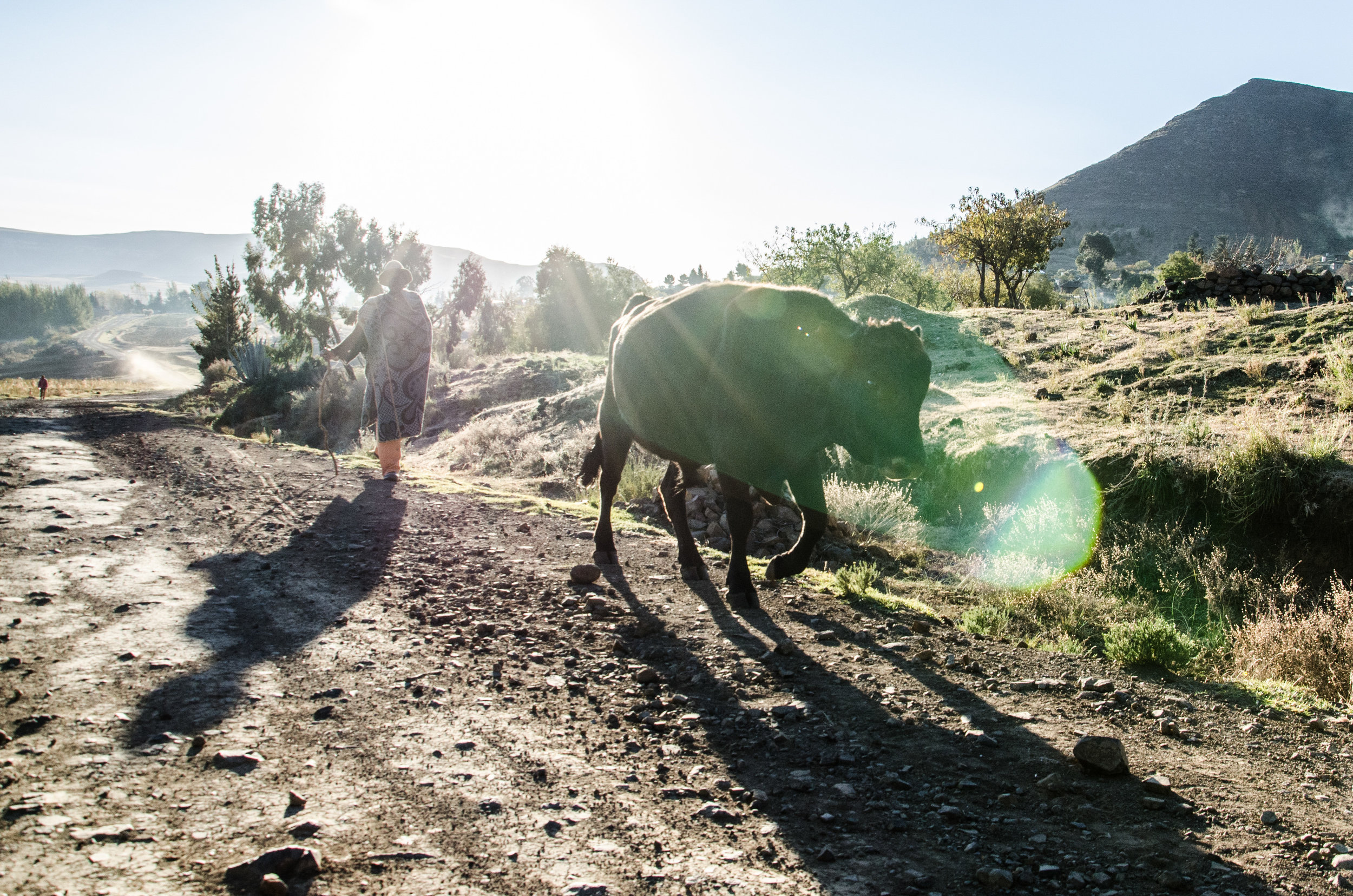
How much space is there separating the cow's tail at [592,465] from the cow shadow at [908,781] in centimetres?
287

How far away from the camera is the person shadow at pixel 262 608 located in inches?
112

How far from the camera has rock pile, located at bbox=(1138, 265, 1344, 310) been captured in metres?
19.4

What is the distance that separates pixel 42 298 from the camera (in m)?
161

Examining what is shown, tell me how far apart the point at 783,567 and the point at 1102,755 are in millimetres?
2464

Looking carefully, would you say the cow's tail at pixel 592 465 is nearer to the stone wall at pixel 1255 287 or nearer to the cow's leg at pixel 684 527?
the cow's leg at pixel 684 527

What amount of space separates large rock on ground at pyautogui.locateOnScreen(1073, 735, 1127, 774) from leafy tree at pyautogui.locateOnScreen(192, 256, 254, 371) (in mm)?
Answer: 50941

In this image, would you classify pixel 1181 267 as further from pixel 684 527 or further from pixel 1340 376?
pixel 684 527

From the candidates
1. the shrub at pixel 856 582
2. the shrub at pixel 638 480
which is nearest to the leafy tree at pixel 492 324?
the shrub at pixel 638 480

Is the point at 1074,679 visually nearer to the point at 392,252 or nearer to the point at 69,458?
the point at 69,458

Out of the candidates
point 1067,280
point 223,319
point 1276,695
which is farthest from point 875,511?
point 1067,280

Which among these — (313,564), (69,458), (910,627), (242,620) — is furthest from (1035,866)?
(69,458)

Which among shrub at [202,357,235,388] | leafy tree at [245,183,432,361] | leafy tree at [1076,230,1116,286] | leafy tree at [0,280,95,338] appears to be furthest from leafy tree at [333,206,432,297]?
leafy tree at [0,280,95,338]

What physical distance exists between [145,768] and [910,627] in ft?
13.2

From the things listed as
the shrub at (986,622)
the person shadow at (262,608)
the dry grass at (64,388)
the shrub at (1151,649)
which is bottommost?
the shrub at (986,622)
